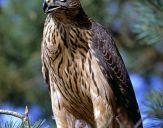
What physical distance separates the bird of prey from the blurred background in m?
2.91

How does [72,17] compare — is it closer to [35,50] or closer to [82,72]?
[82,72]

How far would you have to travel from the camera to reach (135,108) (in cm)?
671

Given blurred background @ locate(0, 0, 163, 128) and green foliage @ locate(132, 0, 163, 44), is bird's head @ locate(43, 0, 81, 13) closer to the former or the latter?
green foliage @ locate(132, 0, 163, 44)

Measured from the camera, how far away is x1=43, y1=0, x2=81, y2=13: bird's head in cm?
580

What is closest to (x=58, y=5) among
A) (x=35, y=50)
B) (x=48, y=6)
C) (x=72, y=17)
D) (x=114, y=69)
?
(x=48, y=6)

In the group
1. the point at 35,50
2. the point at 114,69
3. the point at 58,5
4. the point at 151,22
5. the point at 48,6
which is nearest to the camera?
the point at 48,6

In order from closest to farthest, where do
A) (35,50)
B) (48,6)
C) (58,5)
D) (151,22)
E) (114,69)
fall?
1. (48,6)
2. (58,5)
3. (151,22)
4. (114,69)
5. (35,50)

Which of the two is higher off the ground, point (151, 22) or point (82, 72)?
point (151, 22)

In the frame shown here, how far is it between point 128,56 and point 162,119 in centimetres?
563

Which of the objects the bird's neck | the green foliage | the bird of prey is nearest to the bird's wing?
the bird of prey

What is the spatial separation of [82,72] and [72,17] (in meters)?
0.47

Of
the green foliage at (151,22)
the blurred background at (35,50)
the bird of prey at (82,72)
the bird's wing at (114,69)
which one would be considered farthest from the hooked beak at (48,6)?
the blurred background at (35,50)

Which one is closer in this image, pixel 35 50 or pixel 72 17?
pixel 72 17

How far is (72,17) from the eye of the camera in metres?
6.34
